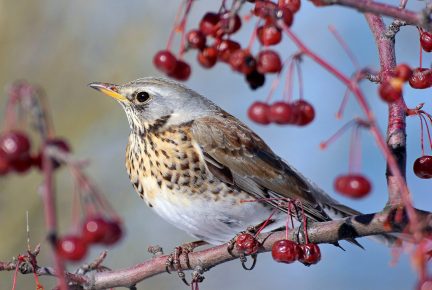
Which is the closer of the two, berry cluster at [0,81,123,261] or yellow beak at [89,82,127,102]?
berry cluster at [0,81,123,261]

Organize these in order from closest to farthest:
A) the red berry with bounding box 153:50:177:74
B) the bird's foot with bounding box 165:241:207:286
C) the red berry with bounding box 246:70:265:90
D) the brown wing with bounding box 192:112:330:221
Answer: the red berry with bounding box 246:70:265:90, the red berry with bounding box 153:50:177:74, the bird's foot with bounding box 165:241:207:286, the brown wing with bounding box 192:112:330:221

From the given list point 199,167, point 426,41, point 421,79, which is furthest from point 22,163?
point 199,167

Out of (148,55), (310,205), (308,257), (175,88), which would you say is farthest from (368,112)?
(148,55)

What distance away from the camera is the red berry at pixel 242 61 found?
174 centimetres

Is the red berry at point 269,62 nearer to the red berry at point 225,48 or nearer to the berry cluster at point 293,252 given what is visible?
the red berry at point 225,48

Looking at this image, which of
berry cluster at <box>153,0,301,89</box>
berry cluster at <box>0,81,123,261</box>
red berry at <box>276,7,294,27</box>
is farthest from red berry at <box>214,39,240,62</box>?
berry cluster at <box>0,81,123,261</box>

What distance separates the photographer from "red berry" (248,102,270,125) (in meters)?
1.81

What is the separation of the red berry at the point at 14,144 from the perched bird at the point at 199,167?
183 cm

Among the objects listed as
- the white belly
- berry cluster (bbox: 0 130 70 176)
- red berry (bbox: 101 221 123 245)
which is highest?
the white belly

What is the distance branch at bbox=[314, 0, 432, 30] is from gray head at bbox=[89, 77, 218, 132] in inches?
84.2

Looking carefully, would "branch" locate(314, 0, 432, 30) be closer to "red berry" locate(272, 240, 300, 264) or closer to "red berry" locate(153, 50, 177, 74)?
"red berry" locate(153, 50, 177, 74)

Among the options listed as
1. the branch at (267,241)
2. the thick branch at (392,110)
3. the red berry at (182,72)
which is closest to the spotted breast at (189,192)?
the branch at (267,241)

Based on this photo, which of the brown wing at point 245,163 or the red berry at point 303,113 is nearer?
the red berry at point 303,113

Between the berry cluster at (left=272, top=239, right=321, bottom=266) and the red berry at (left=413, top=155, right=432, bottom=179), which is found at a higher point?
the red berry at (left=413, top=155, right=432, bottom=179)
